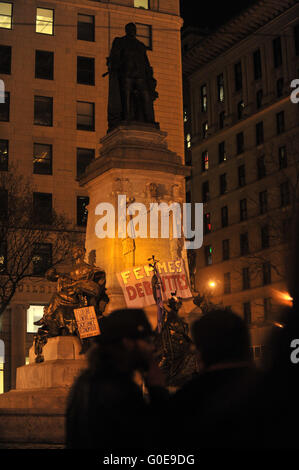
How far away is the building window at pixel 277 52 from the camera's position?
64.9 m

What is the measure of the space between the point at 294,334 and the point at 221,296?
64381mm

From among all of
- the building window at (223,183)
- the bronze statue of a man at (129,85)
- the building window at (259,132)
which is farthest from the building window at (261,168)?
the bronze statue of a man at (129,85)

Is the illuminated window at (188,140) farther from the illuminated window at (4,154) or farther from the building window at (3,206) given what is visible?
the building window at (3,206)

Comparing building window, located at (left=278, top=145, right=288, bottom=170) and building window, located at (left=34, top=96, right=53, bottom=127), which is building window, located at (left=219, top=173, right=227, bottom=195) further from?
building window, located at (left=34, top=96, right=53, bottom=127)

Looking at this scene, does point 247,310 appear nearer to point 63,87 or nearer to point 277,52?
point 277,52

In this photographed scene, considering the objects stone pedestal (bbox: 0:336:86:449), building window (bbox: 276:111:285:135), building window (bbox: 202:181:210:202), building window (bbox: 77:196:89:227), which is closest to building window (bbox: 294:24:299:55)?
building window (bbox: 276:111:285:135)

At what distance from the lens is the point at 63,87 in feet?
155

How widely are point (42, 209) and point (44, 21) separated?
48.8ft

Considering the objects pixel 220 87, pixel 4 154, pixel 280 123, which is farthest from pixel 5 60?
pixel 220 87

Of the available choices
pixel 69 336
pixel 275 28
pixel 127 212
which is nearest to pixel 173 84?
pixel 275 28

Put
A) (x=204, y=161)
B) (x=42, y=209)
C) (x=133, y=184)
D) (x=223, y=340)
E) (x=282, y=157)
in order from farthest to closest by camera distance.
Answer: (x=204, y=161), (x=282, y=157), (x=42, y=209), (x=133, y=184), (x=223, y=340)

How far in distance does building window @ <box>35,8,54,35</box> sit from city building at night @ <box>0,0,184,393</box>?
6cm

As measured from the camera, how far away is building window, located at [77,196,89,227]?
45.1 m

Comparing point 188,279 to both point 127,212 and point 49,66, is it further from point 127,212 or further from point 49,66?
point 49,66
